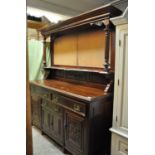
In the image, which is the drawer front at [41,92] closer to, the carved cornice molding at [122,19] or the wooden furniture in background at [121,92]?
the wooden furniture in background at [121,92]

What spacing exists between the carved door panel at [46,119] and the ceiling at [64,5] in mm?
2029

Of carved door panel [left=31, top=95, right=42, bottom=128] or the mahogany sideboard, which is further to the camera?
carved door panel [left=31, top=95, right=42, bottom=128]

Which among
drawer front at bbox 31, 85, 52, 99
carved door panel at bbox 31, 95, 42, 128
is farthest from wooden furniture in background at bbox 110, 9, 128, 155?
carved door panel at bbox 31, 95, 42, 128

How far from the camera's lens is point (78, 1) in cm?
311

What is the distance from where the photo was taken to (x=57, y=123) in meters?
2.40

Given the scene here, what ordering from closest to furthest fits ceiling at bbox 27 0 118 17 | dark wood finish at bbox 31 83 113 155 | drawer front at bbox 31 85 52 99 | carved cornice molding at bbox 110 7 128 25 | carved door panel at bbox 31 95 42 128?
1. carved cornice molding at bbox 110 7 128 25
2. dark wood finish at bbox 31 83 113 155
3. drawer front at bbox 31 85 52 99
4. carved door panel at bbox 31 95 42 128
5. ceiling at bbox 27 0 118 17

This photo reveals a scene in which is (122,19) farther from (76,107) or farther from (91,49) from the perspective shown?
(76,107)

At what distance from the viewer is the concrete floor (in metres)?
2.38

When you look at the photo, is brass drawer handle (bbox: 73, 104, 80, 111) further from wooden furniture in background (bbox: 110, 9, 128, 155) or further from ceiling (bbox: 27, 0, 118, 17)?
ceiling (bbox: 27, 0, 118, 17)

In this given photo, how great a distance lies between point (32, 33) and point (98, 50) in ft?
8.75

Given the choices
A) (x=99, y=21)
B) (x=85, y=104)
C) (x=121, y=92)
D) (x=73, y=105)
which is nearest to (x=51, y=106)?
(x=73, y=105)

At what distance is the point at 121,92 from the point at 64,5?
234cm

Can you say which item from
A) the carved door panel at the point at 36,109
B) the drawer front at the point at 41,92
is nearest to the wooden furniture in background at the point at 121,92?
the drawer front at the point at 41,92

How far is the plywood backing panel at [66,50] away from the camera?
2.89 metres
